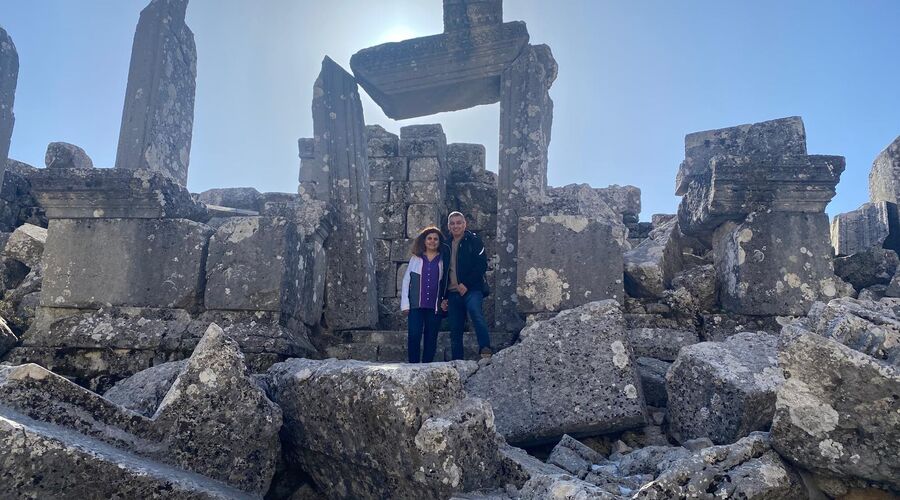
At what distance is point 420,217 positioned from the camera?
303 inches

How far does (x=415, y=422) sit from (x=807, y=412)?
1526 millimetres

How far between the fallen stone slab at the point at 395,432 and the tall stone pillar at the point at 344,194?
10.4 feet

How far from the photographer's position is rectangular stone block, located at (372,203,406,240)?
779 cm

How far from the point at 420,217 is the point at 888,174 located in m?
7.23

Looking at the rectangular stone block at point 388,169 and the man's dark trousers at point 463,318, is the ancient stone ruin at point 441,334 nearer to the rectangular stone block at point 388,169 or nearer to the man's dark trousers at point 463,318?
the rectangular stone block at point 388,169

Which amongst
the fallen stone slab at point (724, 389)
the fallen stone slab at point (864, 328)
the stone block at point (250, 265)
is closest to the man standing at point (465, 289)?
the stone block at point (250, 265)

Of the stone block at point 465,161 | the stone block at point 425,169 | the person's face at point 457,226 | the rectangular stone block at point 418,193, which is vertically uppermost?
the stone block at point 465,161

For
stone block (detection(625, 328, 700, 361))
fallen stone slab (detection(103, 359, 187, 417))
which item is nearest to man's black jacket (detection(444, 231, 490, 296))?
stone block (detection(625, 328, 700, 361))

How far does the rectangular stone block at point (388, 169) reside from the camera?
796cm

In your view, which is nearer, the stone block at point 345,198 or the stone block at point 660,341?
the stone block at point 660,341

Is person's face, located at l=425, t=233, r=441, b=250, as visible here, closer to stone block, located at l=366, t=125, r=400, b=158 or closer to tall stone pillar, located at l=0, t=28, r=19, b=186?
stone block, located at l=366, t=125, r=400, b=158

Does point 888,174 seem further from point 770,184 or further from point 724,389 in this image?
point 724,389

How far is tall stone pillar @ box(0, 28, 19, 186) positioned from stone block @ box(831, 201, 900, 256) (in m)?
12.9

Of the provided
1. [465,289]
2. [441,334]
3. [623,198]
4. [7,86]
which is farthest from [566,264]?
[7,86]
